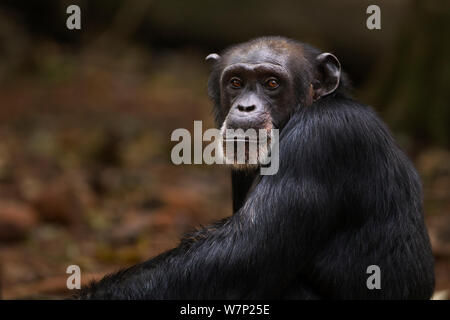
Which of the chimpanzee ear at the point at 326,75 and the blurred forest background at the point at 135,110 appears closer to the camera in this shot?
the chimpanzee ear at the point at 326,75

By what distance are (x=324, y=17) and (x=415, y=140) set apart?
22.5 ft

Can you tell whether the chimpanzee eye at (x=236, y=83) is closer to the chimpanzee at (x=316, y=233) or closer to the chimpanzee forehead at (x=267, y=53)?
the chimpanzee forehead at (x=267, y=53)

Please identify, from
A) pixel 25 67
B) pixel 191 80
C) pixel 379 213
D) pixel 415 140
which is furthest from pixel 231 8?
pixel 379 213

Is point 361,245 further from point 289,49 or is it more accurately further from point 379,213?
point 289,49

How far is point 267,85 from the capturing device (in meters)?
5.45

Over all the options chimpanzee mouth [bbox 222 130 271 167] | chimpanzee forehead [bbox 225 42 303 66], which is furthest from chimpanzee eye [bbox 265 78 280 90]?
chimpanzee mouth [bbox 222 130 271 167]

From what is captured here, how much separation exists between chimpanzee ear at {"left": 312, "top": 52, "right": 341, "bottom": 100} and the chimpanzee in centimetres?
32

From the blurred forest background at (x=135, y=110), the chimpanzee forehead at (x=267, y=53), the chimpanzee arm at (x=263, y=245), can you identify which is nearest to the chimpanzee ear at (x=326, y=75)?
the chimpanzee forehead at (x=267, y=53)

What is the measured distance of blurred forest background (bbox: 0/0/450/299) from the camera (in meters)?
9.11

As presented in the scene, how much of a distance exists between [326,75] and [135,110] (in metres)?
10.4

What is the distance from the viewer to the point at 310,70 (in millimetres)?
5559

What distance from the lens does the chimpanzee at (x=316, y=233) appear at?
4.62 m

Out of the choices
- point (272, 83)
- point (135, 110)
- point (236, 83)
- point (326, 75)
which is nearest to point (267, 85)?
point (272, 83)

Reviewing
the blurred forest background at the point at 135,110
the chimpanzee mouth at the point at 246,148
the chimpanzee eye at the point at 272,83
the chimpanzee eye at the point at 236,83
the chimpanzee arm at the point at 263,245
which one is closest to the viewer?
the chimpanzee arm at the point at 263,245
